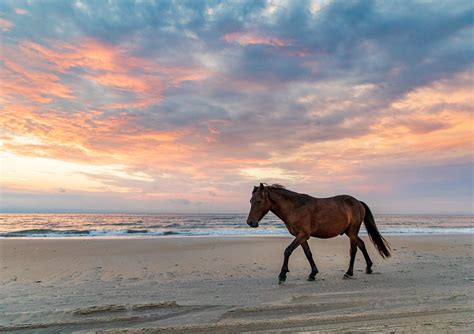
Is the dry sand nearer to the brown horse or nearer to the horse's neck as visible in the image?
the brown horse

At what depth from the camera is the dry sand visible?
3779 millimetres

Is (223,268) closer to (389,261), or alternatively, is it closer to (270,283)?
(270,283)

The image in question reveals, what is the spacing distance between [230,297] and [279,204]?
7.90 feet

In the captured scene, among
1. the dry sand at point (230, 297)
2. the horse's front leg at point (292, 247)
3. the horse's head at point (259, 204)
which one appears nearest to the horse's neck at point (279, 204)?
the horse's head at point (259, 204)

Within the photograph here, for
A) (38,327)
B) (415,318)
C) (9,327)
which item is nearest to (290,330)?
(415,318)

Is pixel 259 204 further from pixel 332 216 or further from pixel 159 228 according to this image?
pixel 159 228

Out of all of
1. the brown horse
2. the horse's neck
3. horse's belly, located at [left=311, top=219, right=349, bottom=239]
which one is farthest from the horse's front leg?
the horse's neck

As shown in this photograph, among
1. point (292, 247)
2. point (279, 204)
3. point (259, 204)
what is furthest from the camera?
point (279, 204)

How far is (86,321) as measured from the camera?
395 centimetres

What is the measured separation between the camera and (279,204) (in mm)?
6906

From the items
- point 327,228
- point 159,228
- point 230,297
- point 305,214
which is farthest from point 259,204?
point 159,228

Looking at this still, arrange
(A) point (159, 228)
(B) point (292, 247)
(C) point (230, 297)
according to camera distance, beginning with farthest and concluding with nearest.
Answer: (A) point (159, 228), (B) point (292, 247), (C) point (230, 297)

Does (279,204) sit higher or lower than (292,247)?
higher

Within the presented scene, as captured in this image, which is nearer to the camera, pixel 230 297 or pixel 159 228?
pixel 230 297
